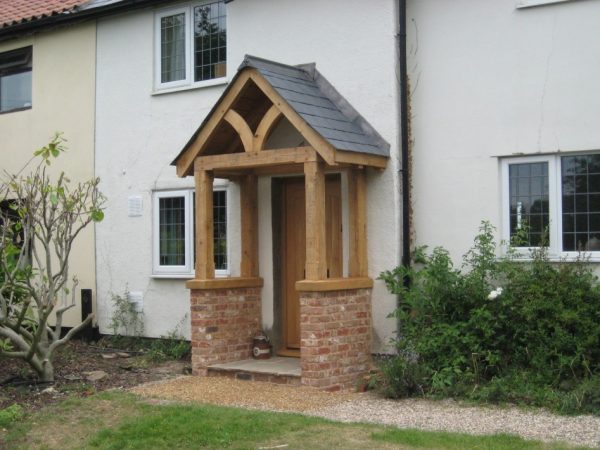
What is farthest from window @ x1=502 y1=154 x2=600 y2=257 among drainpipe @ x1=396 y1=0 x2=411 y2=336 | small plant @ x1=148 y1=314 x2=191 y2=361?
small plant @ x1=148 y1=314 x2=191 y2=361

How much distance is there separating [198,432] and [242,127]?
14.2 feet

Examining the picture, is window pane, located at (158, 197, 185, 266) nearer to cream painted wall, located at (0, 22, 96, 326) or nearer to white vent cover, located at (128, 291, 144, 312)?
white vent cover, located at (128, 291, 144, 312)

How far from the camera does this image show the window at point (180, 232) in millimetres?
13453

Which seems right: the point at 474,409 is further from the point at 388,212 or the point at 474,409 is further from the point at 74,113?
the point at 74,113

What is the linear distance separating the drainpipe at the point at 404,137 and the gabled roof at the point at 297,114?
264 mm

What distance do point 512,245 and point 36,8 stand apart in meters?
10.5

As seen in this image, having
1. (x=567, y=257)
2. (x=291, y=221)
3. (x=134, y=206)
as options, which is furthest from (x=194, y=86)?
(x=567, y=257)

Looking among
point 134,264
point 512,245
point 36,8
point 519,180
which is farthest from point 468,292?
point 36,8

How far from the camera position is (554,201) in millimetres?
10695

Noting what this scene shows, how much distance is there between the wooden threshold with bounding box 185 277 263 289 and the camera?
11.8 meters

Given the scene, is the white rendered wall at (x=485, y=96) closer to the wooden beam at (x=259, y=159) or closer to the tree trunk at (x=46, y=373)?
the wooden beam at (x=259, y=159)

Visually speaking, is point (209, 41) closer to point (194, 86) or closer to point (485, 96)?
point (194, 86)

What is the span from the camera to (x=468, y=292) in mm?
10469

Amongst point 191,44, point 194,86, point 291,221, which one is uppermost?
point 191,44
